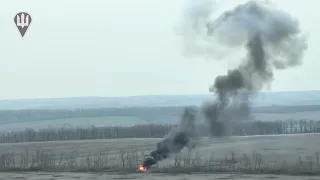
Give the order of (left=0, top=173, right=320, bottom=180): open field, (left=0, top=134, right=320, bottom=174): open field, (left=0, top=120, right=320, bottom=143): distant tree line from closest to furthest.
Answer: (left=0, top=173, right=320, bottom=180): open field
(left=0, top=134, right=320, bottom=174): open field
(left=0, top=120, right=320, bottom=143): distant tree line

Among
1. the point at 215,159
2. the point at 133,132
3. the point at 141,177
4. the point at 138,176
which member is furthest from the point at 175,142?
the point at 133,132

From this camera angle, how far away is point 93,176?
220 ft

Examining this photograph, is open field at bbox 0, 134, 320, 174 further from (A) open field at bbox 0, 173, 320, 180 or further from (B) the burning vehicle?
(A) open field at bbox 0, 173, 320, 180

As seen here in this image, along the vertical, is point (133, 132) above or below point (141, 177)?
above

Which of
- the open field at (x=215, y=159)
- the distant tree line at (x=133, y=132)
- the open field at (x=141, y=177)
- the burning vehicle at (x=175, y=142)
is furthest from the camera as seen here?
the distant tree line at (x=133, y=132)

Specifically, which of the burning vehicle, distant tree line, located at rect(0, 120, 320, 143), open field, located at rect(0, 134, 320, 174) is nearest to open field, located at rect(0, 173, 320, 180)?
open field, located at rect(0, 134, 320, 174)

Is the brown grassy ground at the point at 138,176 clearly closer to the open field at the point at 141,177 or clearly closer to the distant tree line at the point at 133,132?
the open field at the point at 141,177

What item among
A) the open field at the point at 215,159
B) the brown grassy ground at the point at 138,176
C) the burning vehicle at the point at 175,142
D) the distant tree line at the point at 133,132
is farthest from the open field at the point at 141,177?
the distant tree line at the point at 133,132

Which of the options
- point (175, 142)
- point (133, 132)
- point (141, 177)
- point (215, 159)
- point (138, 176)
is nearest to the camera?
point (141, 177)

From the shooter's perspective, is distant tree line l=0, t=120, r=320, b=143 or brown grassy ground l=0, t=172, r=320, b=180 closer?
brown grassy ground l=0, t=172, r=320, b=180

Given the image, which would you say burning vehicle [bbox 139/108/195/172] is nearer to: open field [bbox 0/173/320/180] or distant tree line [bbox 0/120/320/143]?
open field [bbox 0/173/320/180]

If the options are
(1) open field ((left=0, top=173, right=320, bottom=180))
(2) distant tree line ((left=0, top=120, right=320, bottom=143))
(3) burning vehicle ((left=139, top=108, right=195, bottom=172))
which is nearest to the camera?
(1) open field ((left=0, top=173, right=320, bottom=180))

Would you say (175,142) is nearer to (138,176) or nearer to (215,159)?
(138,176)

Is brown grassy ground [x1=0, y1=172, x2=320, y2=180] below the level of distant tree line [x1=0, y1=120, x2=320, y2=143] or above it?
below
